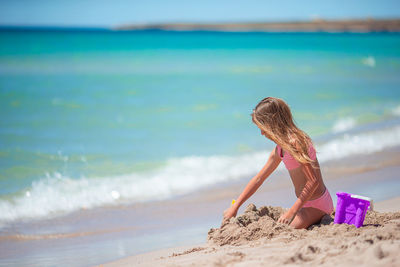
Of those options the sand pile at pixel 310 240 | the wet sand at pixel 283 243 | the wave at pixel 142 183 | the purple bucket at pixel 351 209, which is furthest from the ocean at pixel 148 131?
the purple bucket at pixel 351 209

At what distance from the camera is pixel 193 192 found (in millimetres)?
5207

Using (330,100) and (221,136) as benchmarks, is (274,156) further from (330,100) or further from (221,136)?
(330,100)

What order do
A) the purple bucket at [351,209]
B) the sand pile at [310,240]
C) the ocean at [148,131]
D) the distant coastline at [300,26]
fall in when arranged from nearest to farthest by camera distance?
the sand pile at [310,240]
the purple bucket at [351,209]
the ocean at [148,131]
the distant coastline at [300,26]

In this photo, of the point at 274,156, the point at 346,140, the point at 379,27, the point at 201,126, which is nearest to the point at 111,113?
the point at 201,126

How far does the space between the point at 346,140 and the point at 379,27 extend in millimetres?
91178

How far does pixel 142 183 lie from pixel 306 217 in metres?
2.76

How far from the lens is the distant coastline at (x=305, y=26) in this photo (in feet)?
301

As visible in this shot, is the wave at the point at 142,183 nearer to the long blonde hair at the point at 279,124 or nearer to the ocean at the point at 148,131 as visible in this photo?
the ocean at the point at 148,131

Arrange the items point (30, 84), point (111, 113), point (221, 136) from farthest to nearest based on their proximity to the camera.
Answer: point (30, 84) → point (111, 113) → point (221, 136)

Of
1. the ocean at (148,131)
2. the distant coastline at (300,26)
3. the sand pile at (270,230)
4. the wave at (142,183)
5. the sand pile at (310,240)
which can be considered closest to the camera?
the sand pile at (310,240)

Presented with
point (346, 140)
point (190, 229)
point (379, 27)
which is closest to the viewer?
point (190, 229)

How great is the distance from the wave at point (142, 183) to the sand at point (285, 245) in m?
1.72

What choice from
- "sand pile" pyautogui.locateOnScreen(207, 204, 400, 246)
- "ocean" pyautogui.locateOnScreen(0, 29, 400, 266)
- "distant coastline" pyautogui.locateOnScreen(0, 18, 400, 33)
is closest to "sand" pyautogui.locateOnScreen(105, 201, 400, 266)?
"sand pile" pyautogui.locateOnScreen(207, 204, 400, 246)

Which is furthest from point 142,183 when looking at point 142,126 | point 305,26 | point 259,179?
point 305,26
